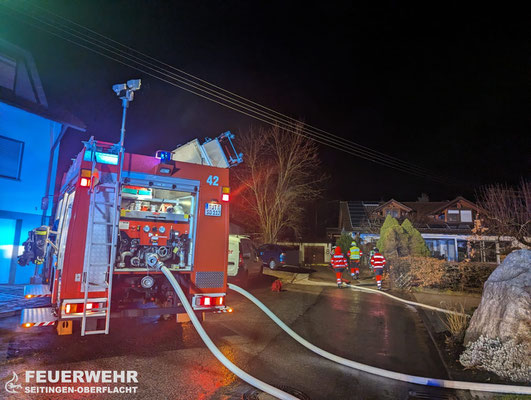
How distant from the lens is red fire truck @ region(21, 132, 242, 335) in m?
4.67

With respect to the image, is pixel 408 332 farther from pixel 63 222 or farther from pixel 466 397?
pixel 63 222

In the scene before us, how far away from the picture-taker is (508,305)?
465 cm

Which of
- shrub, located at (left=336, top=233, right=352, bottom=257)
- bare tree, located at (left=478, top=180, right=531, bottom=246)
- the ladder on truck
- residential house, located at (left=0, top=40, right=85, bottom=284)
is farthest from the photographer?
→ shrub, located at (left=336, top=233, right=352, bottom=257)

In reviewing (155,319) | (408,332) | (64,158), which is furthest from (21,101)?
(408,332)

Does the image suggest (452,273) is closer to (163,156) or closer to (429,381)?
(429,381)

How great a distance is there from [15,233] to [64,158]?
3404mm

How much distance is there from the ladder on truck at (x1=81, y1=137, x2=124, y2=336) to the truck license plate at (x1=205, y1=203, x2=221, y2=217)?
1456 millimetres

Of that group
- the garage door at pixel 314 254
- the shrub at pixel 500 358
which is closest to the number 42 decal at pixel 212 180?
the shrub at pixel 500 358

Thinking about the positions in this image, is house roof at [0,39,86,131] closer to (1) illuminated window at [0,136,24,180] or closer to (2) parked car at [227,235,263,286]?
(1) illuminated window at [0,136,24,180]

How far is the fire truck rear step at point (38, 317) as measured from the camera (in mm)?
4496

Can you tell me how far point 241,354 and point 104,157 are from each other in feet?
11.8

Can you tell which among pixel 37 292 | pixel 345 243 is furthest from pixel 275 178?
pixel 37 292

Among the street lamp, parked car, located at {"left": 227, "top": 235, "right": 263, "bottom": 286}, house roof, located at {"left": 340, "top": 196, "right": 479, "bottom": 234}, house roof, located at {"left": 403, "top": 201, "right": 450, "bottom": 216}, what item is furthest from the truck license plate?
house roof, located at {"left": 403, "top": 201, "right": 450, "bottom": 216}

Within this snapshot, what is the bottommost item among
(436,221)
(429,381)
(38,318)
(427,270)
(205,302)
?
(429,381)
